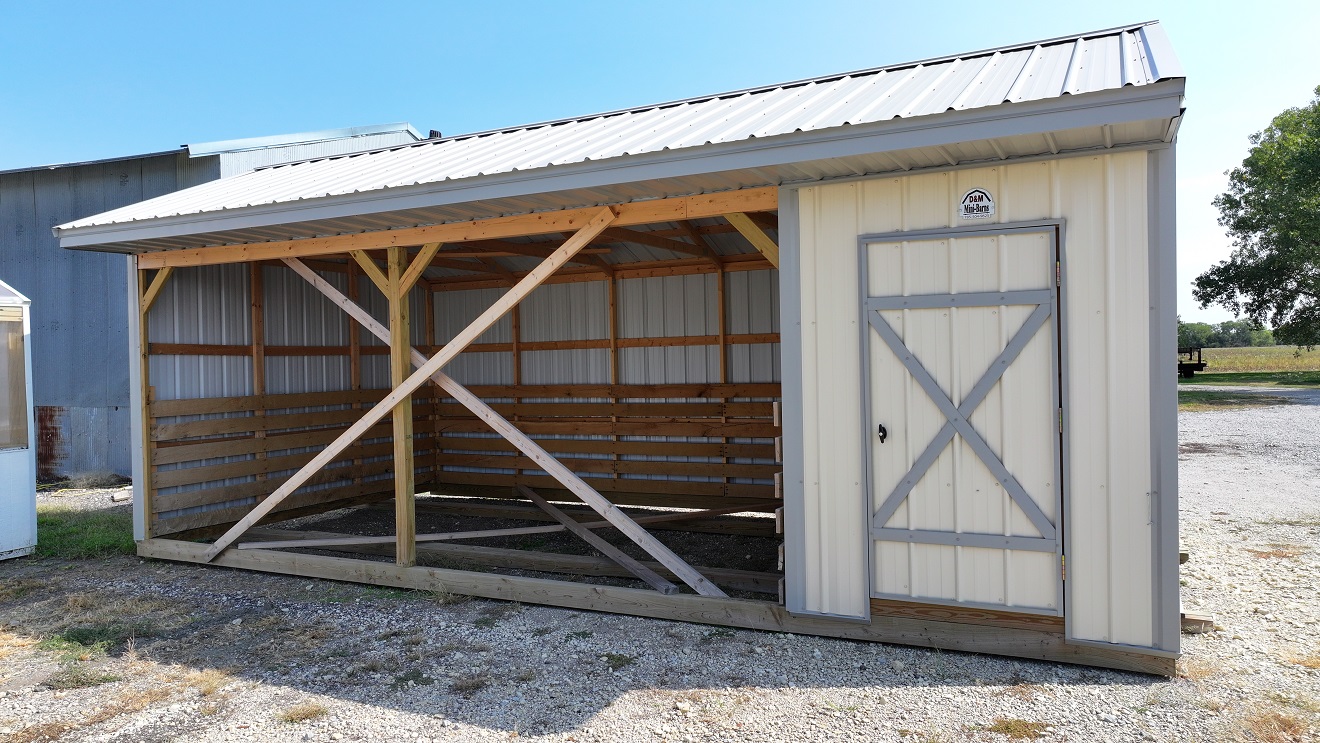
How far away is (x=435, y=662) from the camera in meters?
4.68

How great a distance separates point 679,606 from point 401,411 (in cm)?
244

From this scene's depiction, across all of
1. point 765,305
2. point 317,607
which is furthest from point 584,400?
point 317,607

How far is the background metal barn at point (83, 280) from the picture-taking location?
11727mm

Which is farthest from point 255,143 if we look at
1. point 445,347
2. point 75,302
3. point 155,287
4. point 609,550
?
point 609,550

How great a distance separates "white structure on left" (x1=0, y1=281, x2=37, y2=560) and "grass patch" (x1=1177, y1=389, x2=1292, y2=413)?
19838mm

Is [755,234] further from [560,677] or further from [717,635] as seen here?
[560,677]

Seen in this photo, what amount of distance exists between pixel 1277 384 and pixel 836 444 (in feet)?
90.3

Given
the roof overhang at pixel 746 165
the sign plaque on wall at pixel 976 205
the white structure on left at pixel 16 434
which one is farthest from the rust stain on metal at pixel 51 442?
the sign plaque on wall at pixel 976 205

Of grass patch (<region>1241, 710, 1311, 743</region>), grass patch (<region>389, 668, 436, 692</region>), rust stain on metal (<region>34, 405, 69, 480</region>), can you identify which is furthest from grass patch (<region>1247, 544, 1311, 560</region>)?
rust stain on metal (<region>34, 405, 69, 480</region>)

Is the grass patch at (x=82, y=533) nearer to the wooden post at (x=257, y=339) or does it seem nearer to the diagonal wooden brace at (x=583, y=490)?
the wooden post at (x=257, y=339)

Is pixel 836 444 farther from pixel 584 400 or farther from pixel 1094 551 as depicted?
pixel 584 400

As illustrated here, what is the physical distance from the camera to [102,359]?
39.1 feet

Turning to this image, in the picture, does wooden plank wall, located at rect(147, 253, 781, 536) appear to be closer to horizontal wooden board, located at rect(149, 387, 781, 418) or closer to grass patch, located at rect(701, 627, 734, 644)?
horizontal wooden board, located at rect(149, 387, 781, 418)

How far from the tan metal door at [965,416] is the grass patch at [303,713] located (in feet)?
9.02
